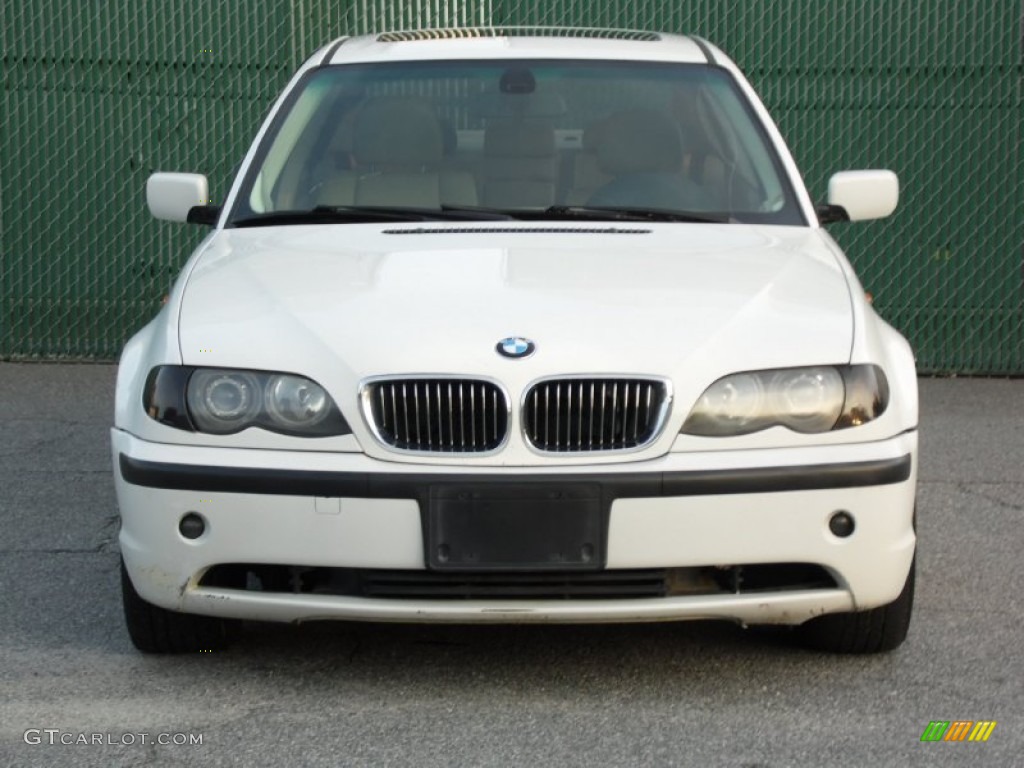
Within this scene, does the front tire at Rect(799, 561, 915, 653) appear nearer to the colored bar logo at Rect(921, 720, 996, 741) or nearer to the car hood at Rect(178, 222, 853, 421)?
the colored bar logo at Rect(921, 720, 996, 741)

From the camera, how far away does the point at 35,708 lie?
4348 mm

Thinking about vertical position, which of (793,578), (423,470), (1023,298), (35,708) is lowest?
(1023,298)

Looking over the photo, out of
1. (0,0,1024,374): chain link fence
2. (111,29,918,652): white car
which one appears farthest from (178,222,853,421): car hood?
(0,0,1024,374): chain link fence

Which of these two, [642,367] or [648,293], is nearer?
[642,367]

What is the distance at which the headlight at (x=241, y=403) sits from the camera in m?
4.26

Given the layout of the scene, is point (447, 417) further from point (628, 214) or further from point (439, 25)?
point (439, 25)

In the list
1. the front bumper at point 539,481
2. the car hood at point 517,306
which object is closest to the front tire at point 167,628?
the front bumper at point 539,481

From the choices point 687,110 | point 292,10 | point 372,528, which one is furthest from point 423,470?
Answer: point 292,10

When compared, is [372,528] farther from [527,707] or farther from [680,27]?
[680,27]

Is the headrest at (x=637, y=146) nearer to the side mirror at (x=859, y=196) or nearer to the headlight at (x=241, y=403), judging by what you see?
the side mirror at (x=859, y=196)

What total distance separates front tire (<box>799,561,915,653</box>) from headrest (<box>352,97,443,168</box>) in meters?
1.86

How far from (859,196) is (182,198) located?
6.83 feet

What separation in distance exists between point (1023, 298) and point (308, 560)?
658 centimetres

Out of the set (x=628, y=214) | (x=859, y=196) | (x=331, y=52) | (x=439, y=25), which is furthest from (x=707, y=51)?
(x=439, y=25)
